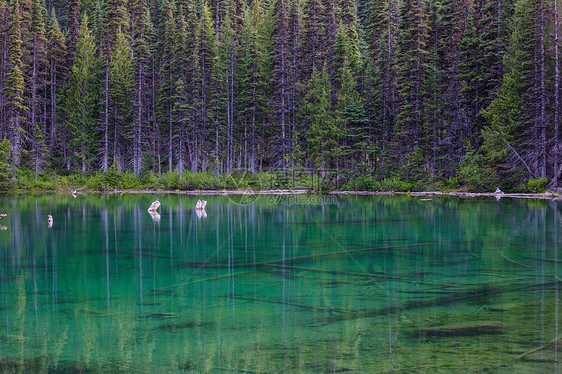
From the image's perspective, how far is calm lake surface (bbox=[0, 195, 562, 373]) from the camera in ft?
23.3

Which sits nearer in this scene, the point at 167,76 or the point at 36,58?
the point at 36,58

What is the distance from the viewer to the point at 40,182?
184 feet

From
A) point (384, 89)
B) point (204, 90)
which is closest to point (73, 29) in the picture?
point (204, 90)

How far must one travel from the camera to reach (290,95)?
6044cm

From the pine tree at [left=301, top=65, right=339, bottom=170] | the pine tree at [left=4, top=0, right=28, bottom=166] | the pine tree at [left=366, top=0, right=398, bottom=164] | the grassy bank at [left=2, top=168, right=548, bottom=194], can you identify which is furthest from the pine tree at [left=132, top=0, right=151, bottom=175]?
the pine tree at [left=366, top=0, right=398, bottom=164]

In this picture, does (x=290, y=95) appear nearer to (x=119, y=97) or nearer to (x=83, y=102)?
(x=119, y=97)

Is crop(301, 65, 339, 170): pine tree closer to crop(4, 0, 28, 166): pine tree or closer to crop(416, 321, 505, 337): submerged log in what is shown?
crop(4, 0, 28, 166): pine tree

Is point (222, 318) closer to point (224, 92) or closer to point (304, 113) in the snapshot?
point (304, 113)

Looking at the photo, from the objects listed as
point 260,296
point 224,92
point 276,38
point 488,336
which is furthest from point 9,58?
point 488,336

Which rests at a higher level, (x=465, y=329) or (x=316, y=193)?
(x=316, y=193)

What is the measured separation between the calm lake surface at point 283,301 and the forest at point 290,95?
26.1 metres

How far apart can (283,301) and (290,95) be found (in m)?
51.7

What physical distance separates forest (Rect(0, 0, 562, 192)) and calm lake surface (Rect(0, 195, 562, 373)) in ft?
85.6

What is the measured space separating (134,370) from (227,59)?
191 ft
